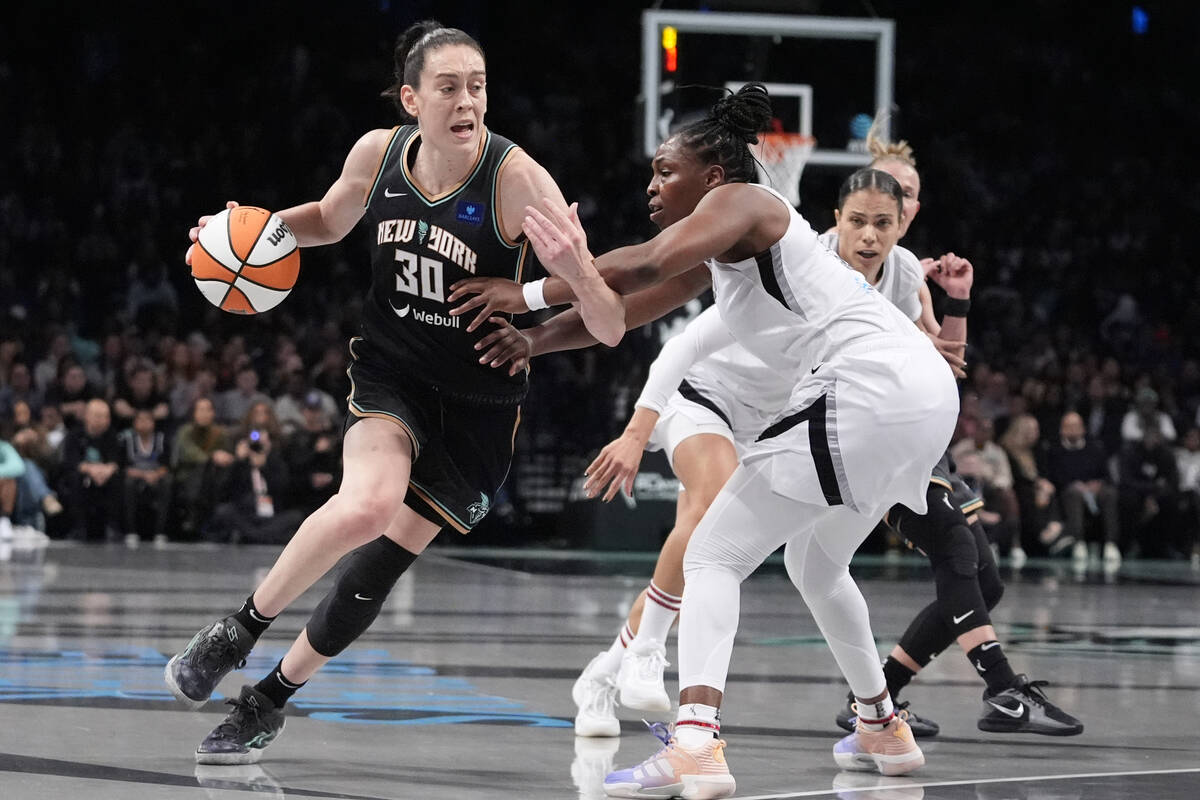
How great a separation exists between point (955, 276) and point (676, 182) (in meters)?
1.50

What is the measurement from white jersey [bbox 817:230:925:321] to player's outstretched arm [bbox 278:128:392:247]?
1.43 meters

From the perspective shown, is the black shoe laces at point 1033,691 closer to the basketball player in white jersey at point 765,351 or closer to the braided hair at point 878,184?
the basketball player in white jersey at point 765,351

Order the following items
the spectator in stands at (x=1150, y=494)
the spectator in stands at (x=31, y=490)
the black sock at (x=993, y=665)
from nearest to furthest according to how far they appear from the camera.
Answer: the black sock at (x=993, y=665) < the spectator in stands at (x=31, y=490) < the spectator in stands at (x=1150, y=494)

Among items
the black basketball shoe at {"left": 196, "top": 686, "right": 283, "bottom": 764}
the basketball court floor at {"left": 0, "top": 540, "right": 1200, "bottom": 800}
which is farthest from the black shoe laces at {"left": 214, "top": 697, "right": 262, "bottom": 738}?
the basketball court floor at {"left": 0, "top": 540, "right": 1200, "bottom": 800}

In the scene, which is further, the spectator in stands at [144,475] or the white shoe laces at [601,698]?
the spectator in stands at [144,475]

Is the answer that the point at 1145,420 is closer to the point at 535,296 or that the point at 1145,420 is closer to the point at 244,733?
the point at 535,296

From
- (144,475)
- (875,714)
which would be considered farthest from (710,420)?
(144,475)

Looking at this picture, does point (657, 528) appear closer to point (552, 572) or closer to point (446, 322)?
point (552, 572)

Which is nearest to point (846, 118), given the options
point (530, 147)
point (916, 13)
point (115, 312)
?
point (530, 147)

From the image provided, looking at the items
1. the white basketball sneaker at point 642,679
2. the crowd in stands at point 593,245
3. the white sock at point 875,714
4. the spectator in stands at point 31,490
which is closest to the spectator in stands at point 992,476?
the crowd in stands at point 593,245

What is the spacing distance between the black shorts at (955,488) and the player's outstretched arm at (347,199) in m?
1.93

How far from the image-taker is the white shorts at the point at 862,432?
3.84 m

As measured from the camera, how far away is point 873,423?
385 centimetres

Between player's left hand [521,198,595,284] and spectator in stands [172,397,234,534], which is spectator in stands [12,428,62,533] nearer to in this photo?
spectator in stands [172,397,234,534]
